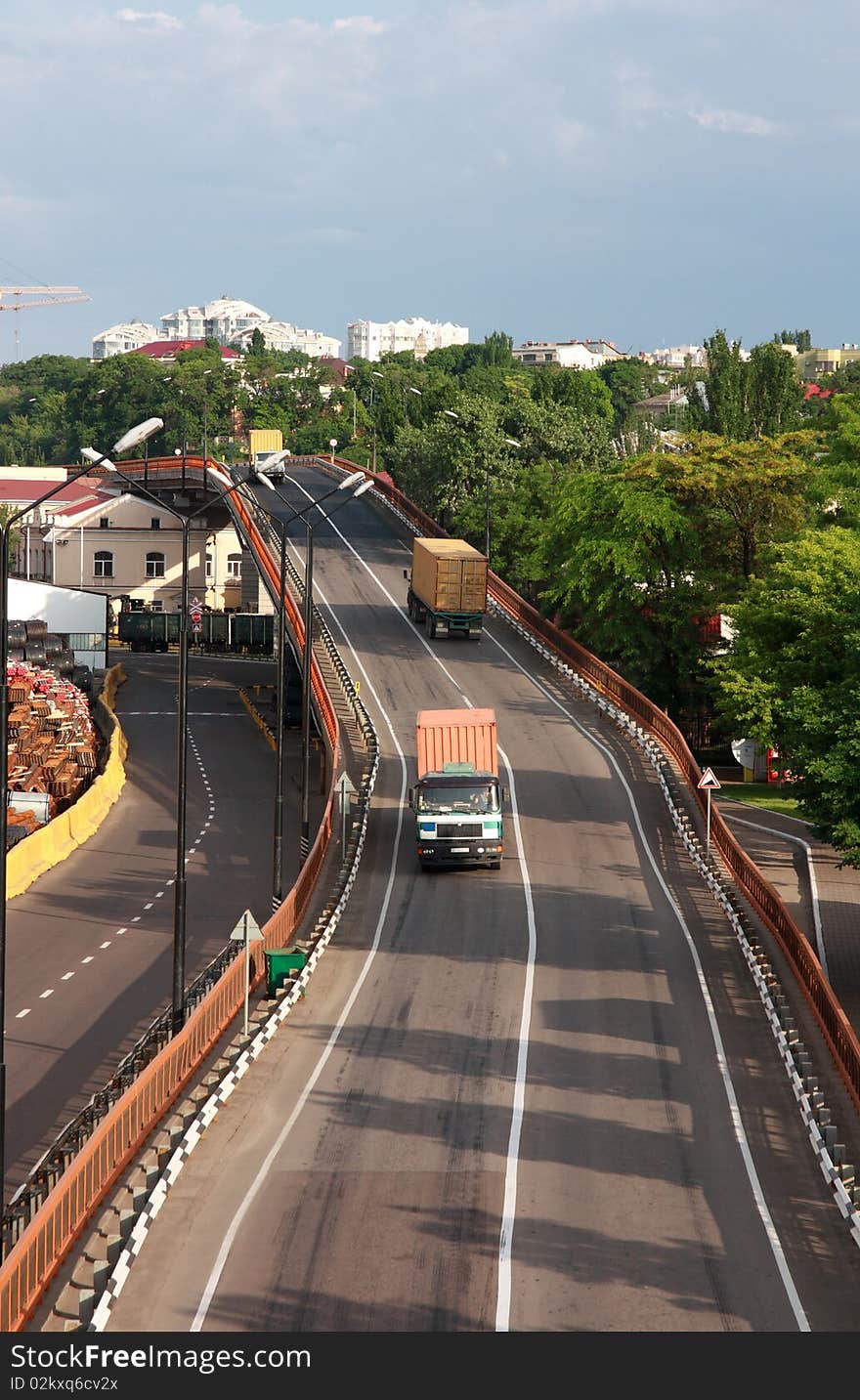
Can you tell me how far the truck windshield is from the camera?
41.2 meters

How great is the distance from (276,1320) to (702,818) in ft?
102

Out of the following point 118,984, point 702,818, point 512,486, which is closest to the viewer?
point 118,984

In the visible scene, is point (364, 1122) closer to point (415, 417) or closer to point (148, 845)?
point (148, 845)

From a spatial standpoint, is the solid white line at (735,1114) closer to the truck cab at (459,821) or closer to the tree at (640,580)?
the truck cab at (459,821)

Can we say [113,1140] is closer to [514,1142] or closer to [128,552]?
[514,1142]

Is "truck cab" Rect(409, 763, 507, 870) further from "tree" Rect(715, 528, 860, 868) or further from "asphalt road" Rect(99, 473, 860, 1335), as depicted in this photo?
"tree" Rect(715, 528, 860, 868)

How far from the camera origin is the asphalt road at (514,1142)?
1830cm

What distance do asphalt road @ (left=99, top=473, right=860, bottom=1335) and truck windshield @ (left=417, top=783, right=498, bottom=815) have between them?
1841 millimetres

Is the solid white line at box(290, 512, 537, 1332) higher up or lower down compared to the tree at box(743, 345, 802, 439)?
lower down

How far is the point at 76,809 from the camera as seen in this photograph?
173 feet

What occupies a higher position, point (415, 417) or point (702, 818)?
point (415, 417)

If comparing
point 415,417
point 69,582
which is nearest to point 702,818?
point 69,582

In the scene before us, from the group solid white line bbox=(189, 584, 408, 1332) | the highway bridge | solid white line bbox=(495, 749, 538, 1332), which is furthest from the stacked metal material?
solid white line bbox=(495, 749, 538, 1332)

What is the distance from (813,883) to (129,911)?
64.6ft
